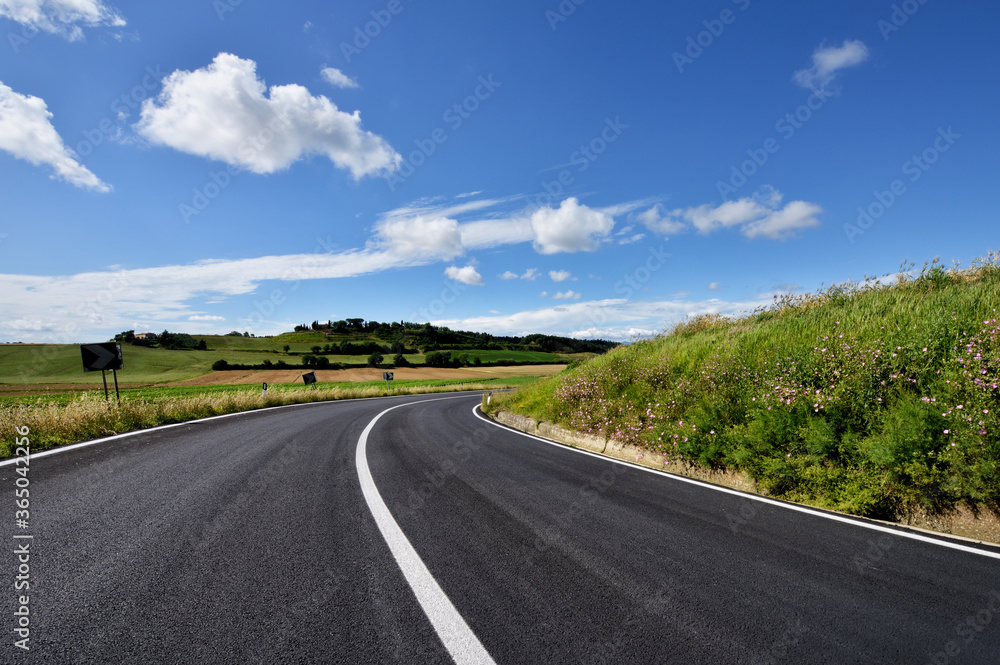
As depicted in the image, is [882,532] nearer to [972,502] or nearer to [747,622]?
[972,502]

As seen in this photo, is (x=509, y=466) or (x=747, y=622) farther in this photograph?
(x=509, y=466)

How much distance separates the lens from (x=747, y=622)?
2.50 m

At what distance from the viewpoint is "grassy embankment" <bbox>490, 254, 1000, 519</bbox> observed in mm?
4414

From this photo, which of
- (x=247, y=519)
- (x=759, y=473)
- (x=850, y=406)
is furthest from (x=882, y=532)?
(x=247, y=519)

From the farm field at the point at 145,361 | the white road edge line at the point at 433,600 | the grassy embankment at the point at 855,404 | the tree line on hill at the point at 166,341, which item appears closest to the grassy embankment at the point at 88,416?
the white road edge line at the point at 433,600

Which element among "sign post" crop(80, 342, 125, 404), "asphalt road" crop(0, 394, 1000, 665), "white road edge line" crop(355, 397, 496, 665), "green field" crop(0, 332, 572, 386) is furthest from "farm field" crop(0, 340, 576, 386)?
"white road edge line" crop(355, 397, 496, 665)

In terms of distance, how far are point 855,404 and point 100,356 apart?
15.6m

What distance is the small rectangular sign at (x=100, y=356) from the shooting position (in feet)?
34.7

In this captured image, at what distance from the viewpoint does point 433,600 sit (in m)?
2.60

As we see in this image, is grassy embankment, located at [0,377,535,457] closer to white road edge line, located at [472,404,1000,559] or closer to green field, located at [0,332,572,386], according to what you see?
white road edge line, located at [472,404,1000,559]

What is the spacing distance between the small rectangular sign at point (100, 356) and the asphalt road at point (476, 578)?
6.32m

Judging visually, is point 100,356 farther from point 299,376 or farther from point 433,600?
point 299,376

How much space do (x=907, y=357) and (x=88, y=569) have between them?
8.58m

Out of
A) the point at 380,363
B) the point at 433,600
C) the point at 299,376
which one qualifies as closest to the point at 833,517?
the point at 433,600
